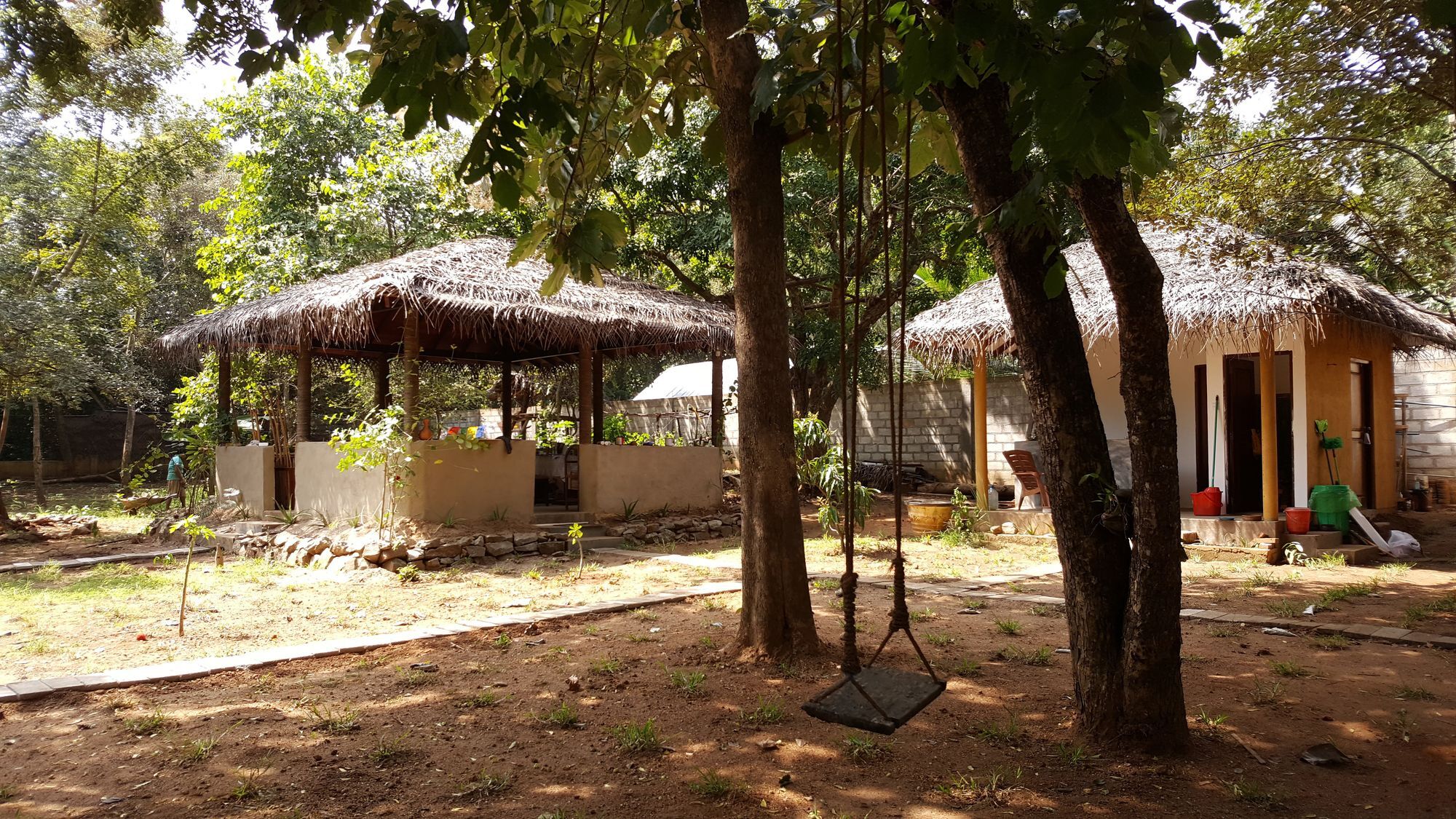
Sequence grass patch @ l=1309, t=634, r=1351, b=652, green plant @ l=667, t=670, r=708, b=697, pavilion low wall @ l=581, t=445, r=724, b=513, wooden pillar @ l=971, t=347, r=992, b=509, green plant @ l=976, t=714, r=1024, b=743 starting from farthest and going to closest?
wooden pillar @ l=971, t=347, r=992, b=509 < pavilion low wall @ l=581, t=445, r=724, b=513 < grass patch @ l=1309, t=634, r=1351, b=652 < green plant @ l=667, t=670, r=708, b=697 < green plant @ l=976, t=714, r=1024, b=743

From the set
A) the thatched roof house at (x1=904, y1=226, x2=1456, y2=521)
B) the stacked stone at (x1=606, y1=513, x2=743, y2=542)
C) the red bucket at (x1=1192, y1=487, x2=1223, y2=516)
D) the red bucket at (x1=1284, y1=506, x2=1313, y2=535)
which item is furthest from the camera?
the stacked stone at (x1=606, y1=513, x2=743, y2=542)

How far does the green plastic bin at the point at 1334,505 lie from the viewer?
348 inches

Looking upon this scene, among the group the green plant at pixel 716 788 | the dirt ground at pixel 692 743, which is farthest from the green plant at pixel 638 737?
the green plant at pixel 716 788

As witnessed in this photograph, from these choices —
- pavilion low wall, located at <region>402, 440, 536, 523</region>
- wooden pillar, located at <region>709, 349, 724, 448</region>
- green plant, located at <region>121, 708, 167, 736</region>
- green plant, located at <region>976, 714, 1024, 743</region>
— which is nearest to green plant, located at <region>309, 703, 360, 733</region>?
green plant, located at <region>121, 708, 167, 736</region>

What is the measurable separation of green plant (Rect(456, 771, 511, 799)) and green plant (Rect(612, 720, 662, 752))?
47 cm

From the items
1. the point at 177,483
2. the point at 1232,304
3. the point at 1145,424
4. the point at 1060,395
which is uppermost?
the point at 1232,304

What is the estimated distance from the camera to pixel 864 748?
3434 millimetres

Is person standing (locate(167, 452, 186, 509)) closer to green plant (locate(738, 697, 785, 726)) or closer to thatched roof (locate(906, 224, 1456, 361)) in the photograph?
thatched roof (locate(906, 224, 1456, 361))

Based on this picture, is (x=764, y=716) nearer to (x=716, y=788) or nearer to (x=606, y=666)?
(x=716, y=788)

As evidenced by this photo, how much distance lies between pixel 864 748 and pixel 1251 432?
29.7ft

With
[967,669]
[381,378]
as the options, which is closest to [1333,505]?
[967,669]

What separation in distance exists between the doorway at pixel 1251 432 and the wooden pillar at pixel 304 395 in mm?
10183

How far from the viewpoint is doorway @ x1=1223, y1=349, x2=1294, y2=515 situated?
1012cm

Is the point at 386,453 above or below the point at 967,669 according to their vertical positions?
above
